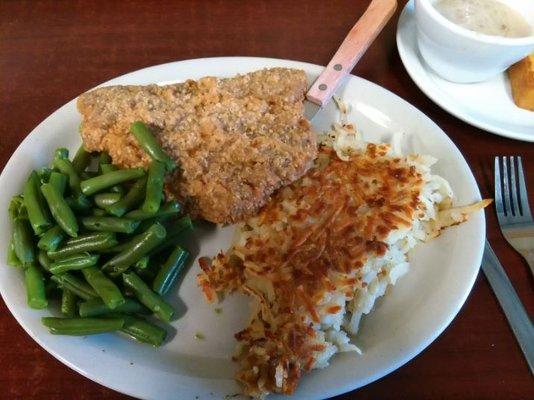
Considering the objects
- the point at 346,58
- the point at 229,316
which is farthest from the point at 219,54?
the point at 229,316

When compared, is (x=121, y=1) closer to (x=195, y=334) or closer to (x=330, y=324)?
(x=195, y=334)

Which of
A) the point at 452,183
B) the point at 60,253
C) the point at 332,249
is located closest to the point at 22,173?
the point at 60,253

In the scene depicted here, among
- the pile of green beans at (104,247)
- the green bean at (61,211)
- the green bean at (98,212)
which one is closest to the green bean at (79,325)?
the pile of green beans at (104,247)

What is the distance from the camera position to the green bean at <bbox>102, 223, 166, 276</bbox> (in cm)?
205

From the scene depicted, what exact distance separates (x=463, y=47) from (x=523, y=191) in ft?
2.77

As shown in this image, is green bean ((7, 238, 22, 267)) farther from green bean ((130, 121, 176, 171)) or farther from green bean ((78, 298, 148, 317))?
green bean ((130, 121, 176, 171))

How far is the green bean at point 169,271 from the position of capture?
212 cm

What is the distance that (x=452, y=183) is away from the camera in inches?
96.0

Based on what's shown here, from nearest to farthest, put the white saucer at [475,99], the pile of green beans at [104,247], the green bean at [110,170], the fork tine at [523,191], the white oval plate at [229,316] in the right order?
1. the white oval plate at [229,316]
2. the pile of green beans at [104,247]
3. the green bean at [110,170]
4. the fork tine at [523,191]
5. the white saucer at [475,99]

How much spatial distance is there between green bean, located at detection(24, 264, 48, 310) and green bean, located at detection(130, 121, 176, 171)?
0.69 metres

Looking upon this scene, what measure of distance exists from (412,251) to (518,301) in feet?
1.69

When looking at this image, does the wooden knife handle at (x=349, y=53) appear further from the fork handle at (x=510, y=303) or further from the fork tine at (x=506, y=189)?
the fork handle at (x=510, y=303)

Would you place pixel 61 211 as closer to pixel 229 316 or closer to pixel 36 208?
pixel 36 208

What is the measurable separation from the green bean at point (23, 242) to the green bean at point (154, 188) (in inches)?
19.7
